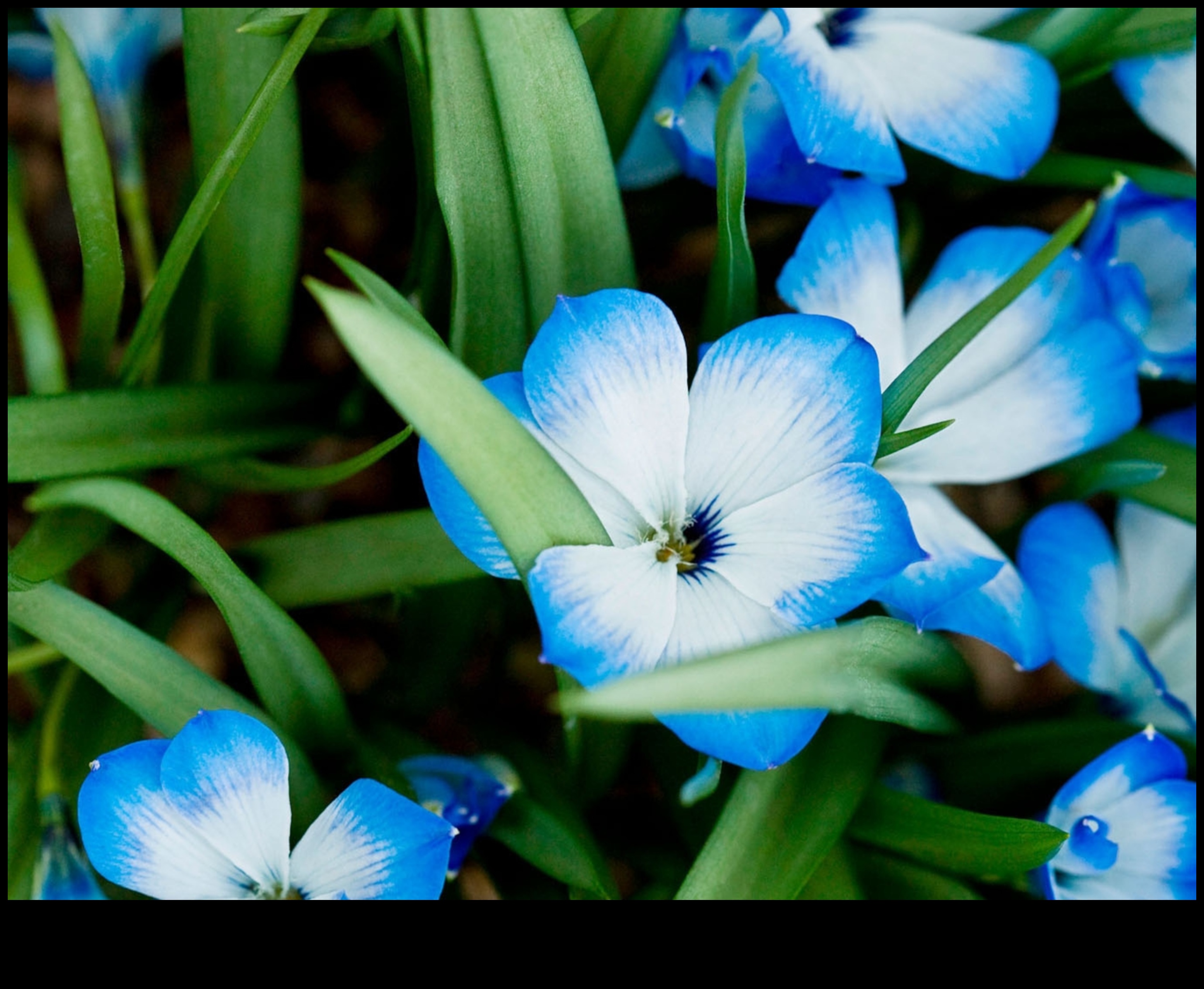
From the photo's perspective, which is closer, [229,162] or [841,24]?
[229,162]

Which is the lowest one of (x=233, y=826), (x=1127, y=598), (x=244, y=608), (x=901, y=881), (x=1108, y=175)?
(x=901, y=881)

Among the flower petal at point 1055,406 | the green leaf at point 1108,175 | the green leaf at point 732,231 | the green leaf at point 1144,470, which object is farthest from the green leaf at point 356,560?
the green leaf at point 1108,175

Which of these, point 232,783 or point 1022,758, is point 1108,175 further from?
point 232,783

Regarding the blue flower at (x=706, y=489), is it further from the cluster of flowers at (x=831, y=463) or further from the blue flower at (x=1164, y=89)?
the blue flower at (x=1164, y=89)

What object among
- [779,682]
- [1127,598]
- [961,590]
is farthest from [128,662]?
[1127,598]

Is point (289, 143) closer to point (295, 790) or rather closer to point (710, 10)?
point (710, 10)

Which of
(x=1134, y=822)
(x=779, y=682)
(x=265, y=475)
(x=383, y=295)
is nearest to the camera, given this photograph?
(x=779, y=682)

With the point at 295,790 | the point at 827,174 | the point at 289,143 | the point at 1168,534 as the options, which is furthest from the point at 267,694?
the point at 1168,534

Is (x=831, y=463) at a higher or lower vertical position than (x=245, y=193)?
lower
